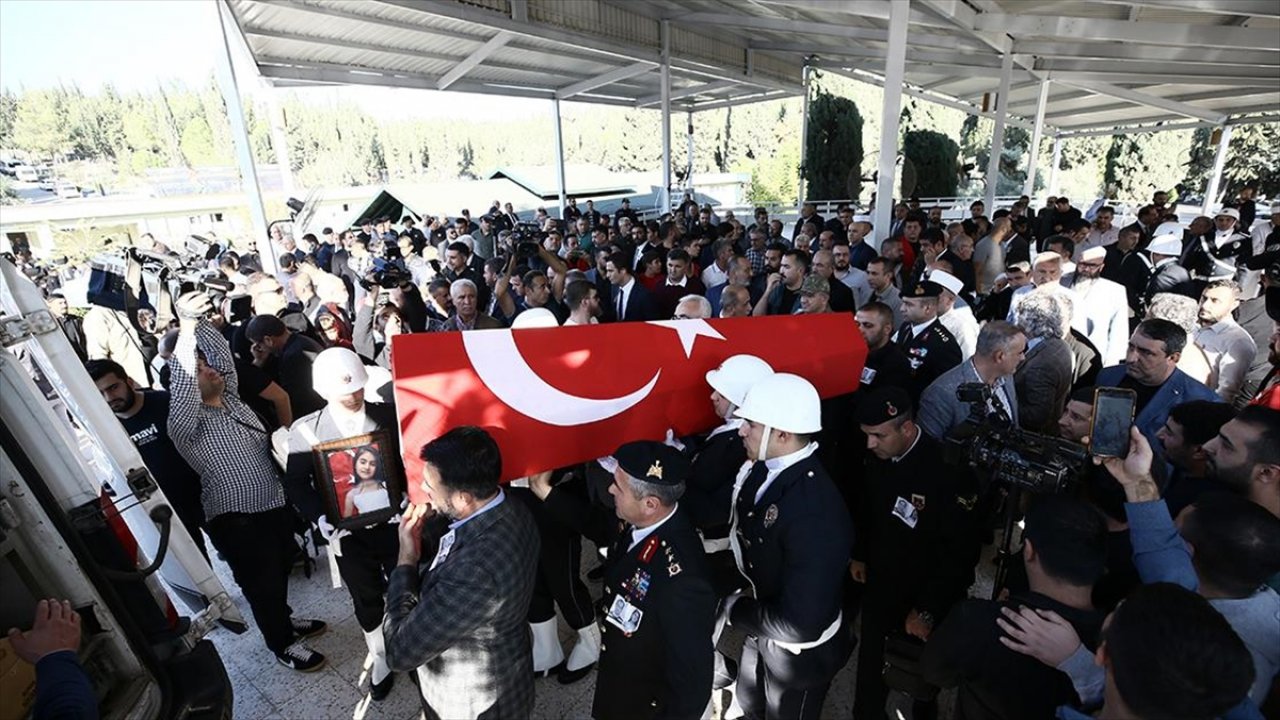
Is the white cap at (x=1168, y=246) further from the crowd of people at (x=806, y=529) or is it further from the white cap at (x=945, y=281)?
the white cap at (x=945, y=281)

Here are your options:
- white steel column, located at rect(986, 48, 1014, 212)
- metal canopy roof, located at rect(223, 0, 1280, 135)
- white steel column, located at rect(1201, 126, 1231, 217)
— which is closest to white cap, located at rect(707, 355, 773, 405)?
metal canopy roof, located at rect(223, 0, 1280, 135)

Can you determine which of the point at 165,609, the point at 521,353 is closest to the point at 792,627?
the point at 521,353

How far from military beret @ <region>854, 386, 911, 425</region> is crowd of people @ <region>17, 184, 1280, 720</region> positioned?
0.04 ft

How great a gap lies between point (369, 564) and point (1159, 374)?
384 cm

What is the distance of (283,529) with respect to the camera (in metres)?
3.06

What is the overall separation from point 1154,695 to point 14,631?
9.21 feet

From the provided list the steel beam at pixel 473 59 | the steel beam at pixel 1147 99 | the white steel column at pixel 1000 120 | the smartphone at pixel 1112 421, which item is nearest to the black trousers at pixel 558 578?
the smartphone at pixel 1112 421

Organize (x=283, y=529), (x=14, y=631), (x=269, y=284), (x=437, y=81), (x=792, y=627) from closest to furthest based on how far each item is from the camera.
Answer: (x=14, y=631) → (x=792, y=627) → (x=283, y=529) → (x=269, y=284) → (x=437, y=81)

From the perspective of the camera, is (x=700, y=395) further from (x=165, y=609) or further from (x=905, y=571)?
(x=165, y=609)

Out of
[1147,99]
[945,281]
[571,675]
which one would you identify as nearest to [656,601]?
[571,675]

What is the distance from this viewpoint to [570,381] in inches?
99.1

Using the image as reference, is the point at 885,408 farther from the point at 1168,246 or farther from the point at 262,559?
the point at 1168,246

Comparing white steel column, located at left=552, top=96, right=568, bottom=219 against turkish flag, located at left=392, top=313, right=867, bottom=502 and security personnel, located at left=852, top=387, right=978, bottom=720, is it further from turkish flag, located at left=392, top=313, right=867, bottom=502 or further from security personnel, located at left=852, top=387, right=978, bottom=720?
security personnel, located at left=852, top=387, right=978, bottom=720

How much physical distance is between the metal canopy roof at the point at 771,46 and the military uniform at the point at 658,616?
9.31 m
